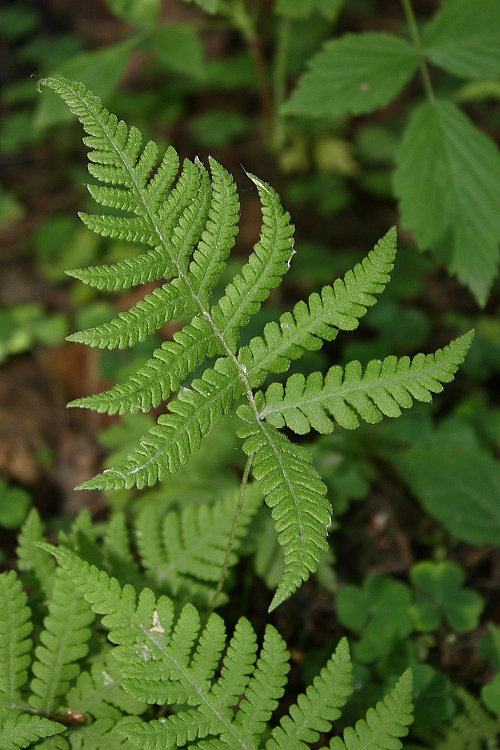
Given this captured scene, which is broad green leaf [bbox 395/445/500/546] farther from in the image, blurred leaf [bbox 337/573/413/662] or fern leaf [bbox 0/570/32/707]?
fern leaf [bbox 0/570/32/707]

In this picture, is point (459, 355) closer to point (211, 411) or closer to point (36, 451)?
point (211, 411)

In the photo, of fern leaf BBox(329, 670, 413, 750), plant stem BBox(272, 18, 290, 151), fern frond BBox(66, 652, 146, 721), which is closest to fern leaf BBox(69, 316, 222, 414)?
fern frond BBox(66, 652, 146, 721)

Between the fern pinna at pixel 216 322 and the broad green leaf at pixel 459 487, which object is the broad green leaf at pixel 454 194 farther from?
the fern pinna at pixel 216 322

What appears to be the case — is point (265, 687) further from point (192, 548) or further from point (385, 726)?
point (192, 548)

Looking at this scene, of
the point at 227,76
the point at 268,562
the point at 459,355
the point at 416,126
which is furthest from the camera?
the point at 227,76

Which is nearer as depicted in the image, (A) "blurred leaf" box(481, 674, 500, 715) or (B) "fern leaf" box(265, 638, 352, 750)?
(B) "fern leaf" box(265, 638, 352, 750)

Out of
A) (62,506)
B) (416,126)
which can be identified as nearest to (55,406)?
(62,506)

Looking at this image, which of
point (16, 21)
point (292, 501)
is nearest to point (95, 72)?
point (292, 501)
